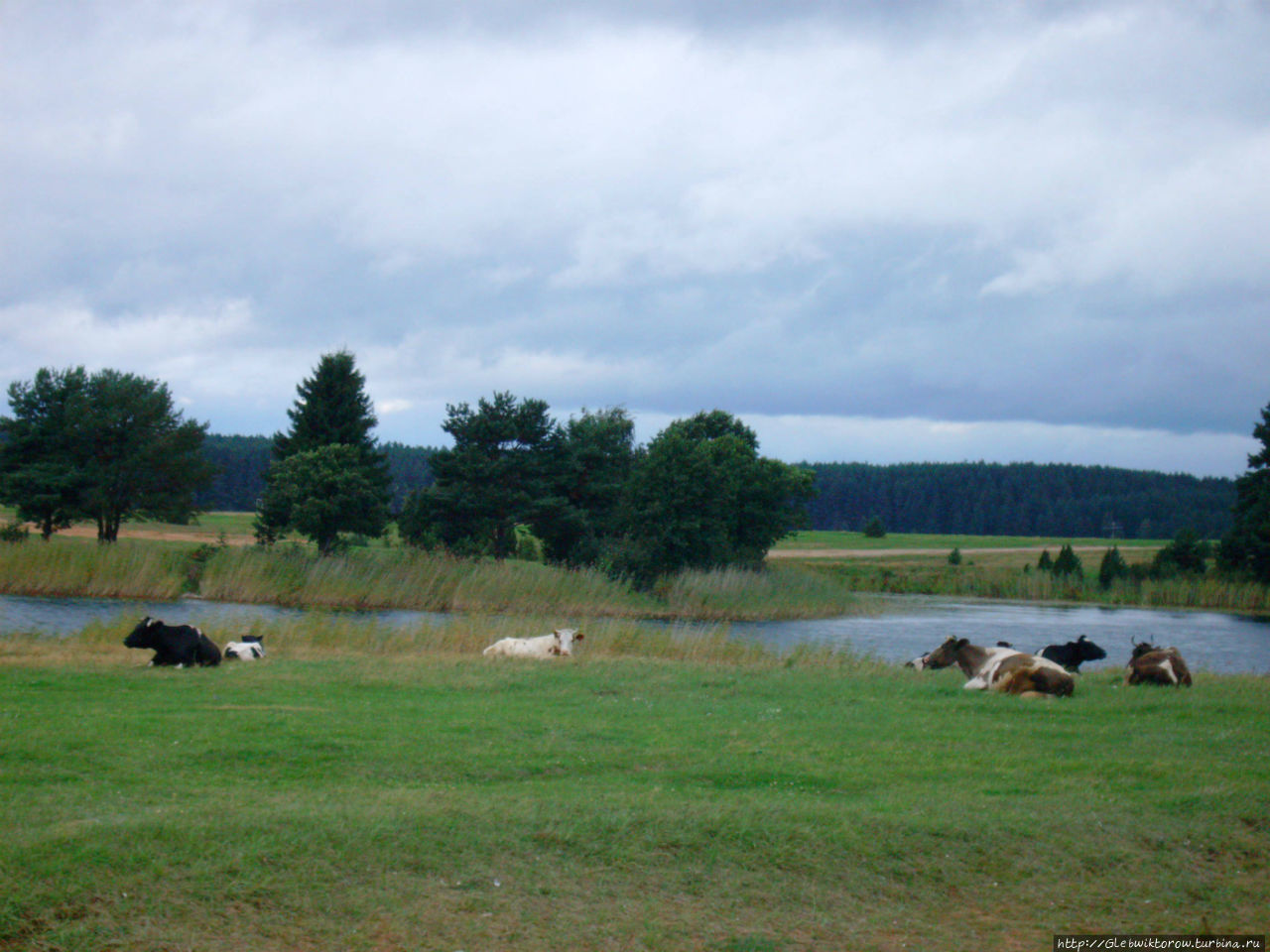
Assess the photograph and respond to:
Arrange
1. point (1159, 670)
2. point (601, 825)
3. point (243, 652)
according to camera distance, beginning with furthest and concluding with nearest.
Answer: point (243, 652), point (1159, 670), point (601, 825)

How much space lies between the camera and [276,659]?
57.6ft

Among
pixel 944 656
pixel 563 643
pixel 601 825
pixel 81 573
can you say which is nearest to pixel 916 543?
pixel 81 573

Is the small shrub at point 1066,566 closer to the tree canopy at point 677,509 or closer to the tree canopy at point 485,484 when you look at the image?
the tree canopy at point 677,509

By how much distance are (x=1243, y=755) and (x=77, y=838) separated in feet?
34.3

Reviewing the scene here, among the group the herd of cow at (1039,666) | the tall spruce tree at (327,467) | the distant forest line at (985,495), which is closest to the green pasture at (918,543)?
the distant forest line at (985,495)

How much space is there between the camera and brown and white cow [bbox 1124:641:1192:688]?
54.4 feet

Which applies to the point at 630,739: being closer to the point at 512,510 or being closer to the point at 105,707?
the point at 105,707

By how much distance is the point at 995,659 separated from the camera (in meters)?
16.0

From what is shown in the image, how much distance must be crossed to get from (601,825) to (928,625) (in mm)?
35462

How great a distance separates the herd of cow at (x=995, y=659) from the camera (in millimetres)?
15016

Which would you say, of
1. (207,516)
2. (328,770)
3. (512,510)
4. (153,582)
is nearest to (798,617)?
(512,510)

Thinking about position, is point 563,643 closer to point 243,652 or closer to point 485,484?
point 243,652

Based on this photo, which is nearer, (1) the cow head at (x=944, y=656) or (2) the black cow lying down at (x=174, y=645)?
(2) the black cow lying down at (x=174, y=645)

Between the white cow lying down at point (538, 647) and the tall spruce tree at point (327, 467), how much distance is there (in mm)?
26524
